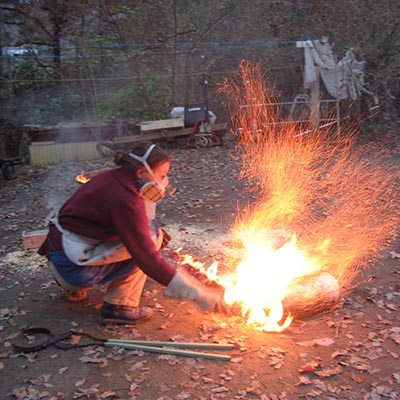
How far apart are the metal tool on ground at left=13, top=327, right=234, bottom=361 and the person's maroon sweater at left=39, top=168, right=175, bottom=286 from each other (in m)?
0.51

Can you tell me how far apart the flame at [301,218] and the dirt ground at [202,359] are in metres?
0.20

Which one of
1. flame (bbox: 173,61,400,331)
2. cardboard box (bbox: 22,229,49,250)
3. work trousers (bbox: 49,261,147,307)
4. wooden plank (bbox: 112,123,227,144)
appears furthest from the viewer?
wooden plank (bbox: 112,123,227,144)

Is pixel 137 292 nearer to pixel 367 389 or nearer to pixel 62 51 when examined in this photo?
pixel 367 389

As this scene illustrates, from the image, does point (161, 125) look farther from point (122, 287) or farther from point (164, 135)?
point (122, 287)

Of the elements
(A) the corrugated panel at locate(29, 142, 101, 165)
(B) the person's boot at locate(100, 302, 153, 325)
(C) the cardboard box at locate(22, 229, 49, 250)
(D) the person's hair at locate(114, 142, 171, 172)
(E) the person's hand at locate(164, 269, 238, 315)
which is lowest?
(A) the corrugated panel at locate(29, 142, 101, 165)

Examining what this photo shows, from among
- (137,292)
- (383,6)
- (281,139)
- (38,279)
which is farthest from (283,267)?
(383,6)

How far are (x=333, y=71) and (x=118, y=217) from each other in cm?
1017

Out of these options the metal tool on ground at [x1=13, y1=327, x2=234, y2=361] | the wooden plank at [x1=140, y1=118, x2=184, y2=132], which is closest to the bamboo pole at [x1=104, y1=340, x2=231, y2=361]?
the metal tool on ground at [x1=13, y1=327, x2=234, y2=361]

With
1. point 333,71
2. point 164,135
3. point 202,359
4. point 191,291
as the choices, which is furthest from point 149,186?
point 333,71

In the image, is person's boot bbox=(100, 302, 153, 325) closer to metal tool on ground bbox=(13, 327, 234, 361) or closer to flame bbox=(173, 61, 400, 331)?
metal tool on ground bbox=(13, 327, 234, 361)

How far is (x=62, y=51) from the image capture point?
14734mm

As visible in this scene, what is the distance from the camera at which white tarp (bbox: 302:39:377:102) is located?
12.1m

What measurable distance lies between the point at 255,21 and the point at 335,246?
1119 cm

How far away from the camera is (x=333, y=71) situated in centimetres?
1231
